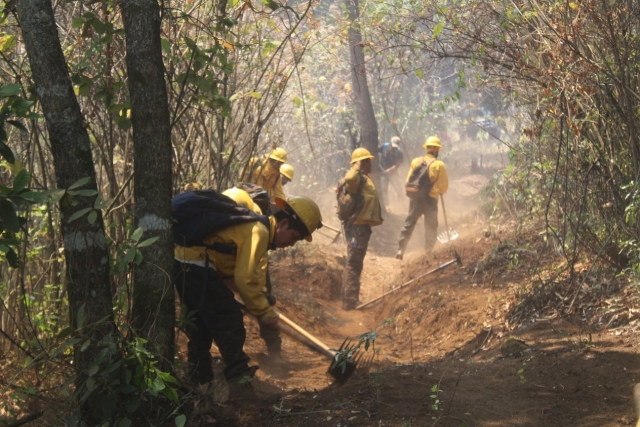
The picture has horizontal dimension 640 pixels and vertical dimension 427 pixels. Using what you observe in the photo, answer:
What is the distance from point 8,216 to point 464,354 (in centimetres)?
476

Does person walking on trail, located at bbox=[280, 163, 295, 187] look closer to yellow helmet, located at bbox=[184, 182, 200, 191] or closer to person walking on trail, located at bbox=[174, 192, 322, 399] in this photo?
yellow helmet, located at bbox=[184, 182, 200, 191]

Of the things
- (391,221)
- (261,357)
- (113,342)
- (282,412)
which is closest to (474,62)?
(261,357)

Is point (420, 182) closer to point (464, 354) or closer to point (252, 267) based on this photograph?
point (464, 354)

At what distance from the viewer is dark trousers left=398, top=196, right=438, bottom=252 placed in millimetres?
13250

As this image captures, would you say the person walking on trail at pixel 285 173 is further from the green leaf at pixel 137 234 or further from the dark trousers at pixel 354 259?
the green leaf at pixel 137 234

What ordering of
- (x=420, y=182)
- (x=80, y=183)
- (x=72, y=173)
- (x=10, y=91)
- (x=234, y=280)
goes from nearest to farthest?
1. (x=10, y=91)
2. (x=80, y=183)
3. (x=72, y=173)
4. (x=234, y=280)
5. (x=420, y=182)

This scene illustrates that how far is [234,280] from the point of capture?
520 centimetres

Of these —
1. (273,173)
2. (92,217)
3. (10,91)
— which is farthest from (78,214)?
(273,173)

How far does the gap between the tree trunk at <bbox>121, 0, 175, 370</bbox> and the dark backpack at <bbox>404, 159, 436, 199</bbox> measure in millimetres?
9424

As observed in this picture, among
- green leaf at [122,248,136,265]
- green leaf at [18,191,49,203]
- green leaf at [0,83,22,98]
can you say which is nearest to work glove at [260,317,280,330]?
green leaf at [122,248,136,265]

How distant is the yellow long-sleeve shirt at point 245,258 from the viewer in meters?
5.00

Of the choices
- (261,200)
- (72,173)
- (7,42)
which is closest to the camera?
(72,173)

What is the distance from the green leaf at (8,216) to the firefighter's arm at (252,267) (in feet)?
6.71

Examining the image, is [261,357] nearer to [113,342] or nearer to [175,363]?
[175,363]
